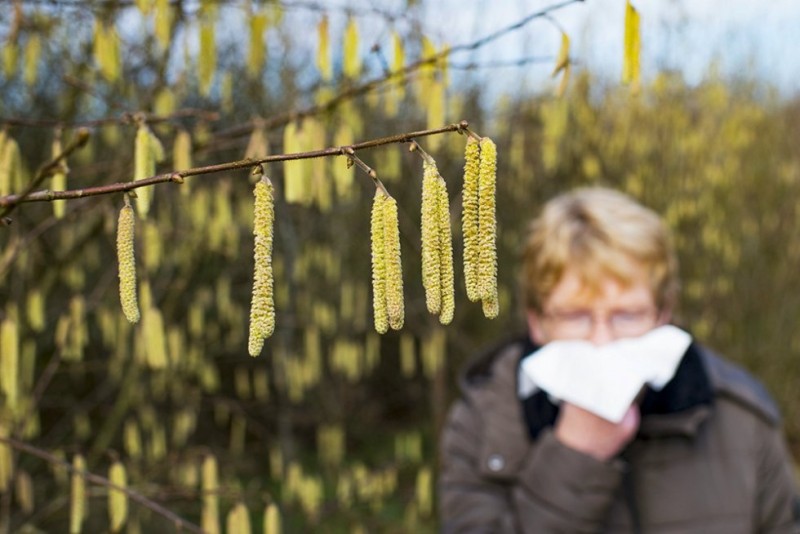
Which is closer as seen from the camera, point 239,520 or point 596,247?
point 239,520

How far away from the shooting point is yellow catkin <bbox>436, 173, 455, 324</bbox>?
892mm

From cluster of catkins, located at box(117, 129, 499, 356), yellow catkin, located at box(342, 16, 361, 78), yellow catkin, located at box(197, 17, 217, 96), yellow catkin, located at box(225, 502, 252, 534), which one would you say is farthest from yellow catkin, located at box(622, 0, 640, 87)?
yellow catkin, located at box(225, 502, 252, 534)

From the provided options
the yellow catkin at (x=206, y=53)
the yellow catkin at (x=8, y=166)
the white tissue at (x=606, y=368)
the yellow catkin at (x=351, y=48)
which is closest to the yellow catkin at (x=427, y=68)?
the yellow catkin at (x=351, y=48)

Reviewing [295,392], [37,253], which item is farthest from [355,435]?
[37,253]

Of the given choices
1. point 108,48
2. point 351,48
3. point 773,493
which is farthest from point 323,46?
point 773,493

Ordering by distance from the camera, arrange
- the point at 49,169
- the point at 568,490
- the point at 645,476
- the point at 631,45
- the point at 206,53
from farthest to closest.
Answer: the point at 645,476 < the point at 568,490 < the point at 206,53 < the point at 631,45 < the point at 49,169

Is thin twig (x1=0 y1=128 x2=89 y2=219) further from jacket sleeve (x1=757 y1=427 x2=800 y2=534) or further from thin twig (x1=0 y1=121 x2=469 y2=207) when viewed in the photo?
jacket sleeve (x1=757 y1=427 x2=800 y2=534)

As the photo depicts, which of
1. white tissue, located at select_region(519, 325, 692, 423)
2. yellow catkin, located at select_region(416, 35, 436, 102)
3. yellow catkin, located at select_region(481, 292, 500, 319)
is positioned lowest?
white tissue, located at select_region(519, 325, 692, 423)

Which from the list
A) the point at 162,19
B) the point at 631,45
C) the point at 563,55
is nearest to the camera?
the point at 631,45

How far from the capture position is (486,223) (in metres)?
0.88

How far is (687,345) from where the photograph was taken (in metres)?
2.16

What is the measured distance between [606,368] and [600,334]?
0.11 m

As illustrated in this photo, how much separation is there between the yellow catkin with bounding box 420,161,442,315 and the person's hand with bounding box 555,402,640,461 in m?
1.30

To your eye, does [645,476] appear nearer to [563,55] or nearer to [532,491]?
[532,491]
